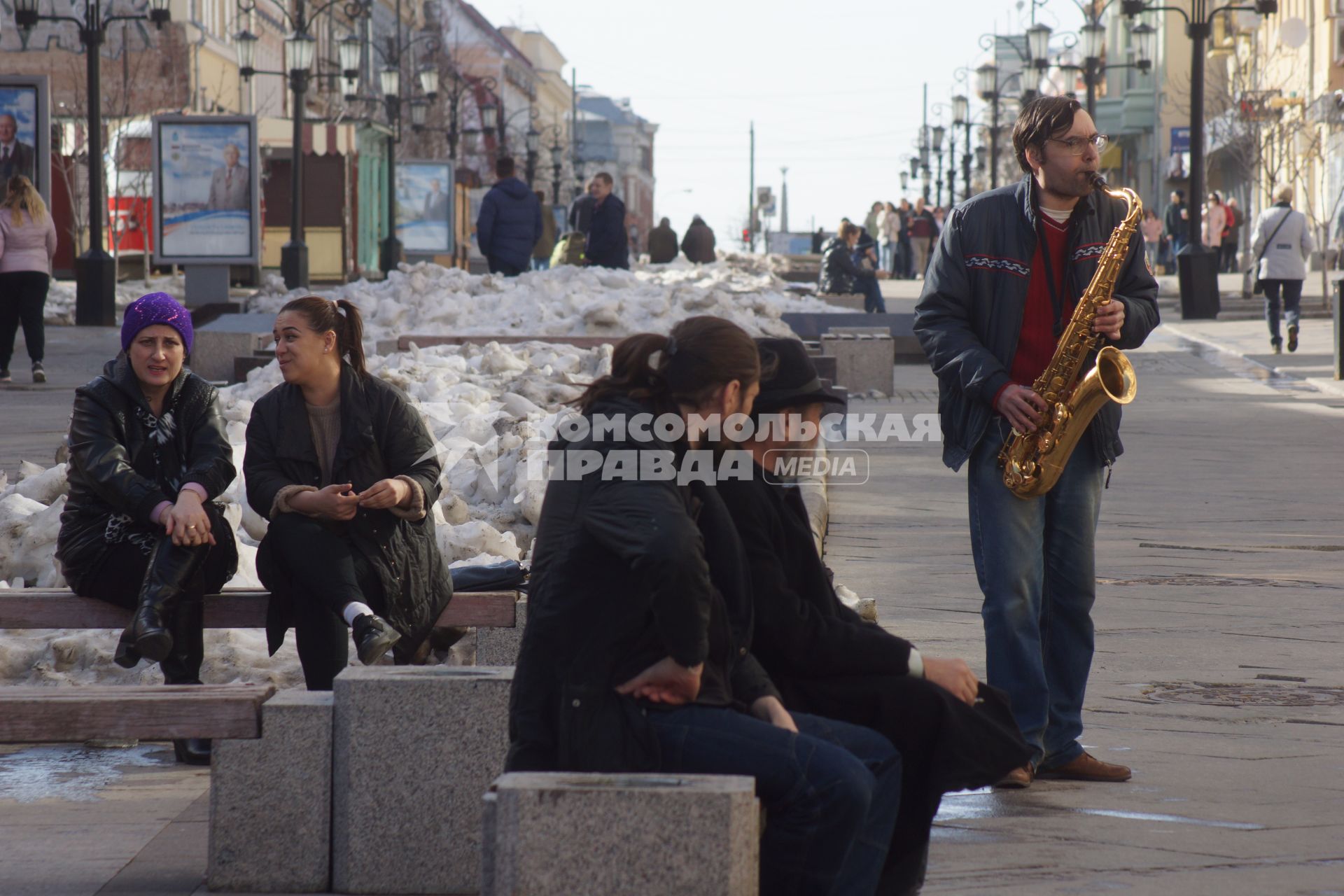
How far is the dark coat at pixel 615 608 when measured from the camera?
3346 millimetres

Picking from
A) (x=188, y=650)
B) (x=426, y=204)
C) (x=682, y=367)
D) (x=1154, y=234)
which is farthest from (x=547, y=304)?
(x=1154, y=234)

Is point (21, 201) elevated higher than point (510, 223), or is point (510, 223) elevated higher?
point (510, 223)

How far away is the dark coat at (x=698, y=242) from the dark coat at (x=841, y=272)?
10500mm

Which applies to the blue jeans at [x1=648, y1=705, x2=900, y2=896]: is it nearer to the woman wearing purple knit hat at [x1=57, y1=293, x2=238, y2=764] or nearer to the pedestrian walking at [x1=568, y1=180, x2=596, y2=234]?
the woman wearing purple knit hat at [x1=57, y1=293, x2=238, y2=764]

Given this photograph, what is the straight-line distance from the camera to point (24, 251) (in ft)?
51.5

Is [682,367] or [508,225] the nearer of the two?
[682,367]

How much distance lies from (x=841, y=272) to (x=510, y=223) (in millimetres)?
6983

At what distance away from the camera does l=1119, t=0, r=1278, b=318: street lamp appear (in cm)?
2619

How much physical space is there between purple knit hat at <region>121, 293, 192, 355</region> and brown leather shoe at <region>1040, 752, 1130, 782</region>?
2795mm

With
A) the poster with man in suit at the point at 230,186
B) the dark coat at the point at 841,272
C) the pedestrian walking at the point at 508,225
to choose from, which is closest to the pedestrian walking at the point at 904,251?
the dark coat at the point at 841,272

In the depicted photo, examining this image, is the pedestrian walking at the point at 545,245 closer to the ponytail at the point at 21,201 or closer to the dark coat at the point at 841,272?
the dark coat at the point at 841,272

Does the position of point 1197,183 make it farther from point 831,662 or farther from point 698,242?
point 831,662

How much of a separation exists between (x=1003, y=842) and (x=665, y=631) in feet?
4.98

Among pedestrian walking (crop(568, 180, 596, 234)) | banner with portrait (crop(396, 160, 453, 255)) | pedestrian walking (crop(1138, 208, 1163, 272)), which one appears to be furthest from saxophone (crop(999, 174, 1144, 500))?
pedestrian walking (crop(1138, 208, 1163, 272))
